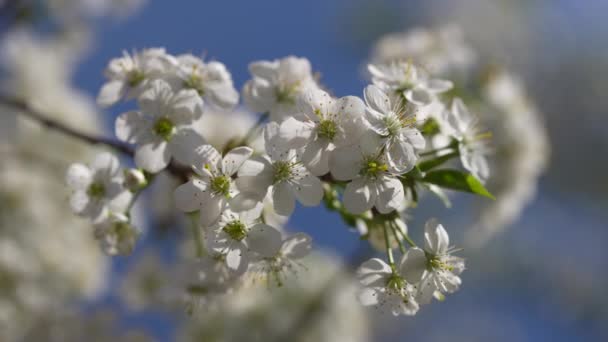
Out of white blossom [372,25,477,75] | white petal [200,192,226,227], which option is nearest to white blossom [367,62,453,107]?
white petal [200,192,226,227]

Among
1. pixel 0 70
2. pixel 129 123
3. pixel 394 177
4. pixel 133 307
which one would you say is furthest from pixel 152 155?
pixel 0 70

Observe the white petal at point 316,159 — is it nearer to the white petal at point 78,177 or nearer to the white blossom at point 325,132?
the white blossom at point 325,132

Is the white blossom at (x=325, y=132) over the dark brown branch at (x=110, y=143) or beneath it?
beneath

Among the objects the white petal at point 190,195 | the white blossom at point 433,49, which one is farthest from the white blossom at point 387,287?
the white blossom at point 433,49

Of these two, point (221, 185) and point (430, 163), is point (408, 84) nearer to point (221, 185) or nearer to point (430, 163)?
point (430, 163)

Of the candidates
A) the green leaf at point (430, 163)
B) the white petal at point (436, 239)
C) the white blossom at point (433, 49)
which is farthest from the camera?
the white blossom at point (433, 49)

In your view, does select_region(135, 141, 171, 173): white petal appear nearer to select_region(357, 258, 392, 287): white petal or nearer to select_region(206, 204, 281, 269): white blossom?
select_region(206, 204, 281, 269): white blossom
